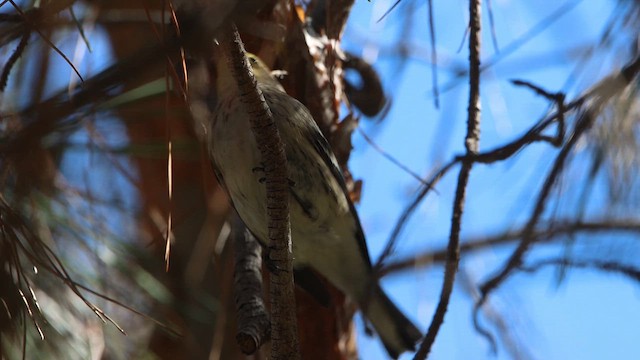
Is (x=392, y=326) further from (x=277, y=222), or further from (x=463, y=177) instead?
(x=277, y=222)

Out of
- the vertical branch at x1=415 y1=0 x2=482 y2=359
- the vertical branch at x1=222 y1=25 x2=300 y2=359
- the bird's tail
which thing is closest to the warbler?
the bird's tail

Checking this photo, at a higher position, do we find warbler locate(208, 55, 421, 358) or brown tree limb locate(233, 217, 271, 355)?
warbler locate(208, 55, 421, 358)

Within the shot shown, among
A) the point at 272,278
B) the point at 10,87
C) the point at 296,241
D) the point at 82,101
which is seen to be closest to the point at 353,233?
the point at 296,241

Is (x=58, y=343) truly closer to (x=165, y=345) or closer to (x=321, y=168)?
(x=165, y=345)

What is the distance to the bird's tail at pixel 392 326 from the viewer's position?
2445mm

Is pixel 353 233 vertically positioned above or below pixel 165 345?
above

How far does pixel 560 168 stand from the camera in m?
1.33

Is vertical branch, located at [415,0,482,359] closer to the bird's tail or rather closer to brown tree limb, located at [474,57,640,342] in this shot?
brown tree limb, located at [474,57,640,342]

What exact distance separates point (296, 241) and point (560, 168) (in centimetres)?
107

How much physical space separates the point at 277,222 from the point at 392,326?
42.5 inches

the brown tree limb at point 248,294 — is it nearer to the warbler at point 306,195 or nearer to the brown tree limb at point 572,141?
the warbler at point 306,195

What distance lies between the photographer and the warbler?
6.86 ft

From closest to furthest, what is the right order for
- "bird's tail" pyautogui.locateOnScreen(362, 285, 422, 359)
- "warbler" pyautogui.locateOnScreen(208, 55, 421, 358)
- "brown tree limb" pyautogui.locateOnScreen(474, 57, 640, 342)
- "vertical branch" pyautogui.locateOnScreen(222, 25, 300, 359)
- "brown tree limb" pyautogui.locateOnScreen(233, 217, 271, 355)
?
"brown tree limb" pyautogui.locateOnScreen(474, 57, 640, 342) < "vertical branch" pyautogui.locateOnScreen(222, 25, 300, 359) < "brown tree limb" pyautogui.locateOnScreen(233, 217, 271, 355) < "warbler" pyautogui.locateOnScreen(208, 55, 421, 358) < "bird's tail" pyautogui.locateOnScreen(362, 285, 422, 359)

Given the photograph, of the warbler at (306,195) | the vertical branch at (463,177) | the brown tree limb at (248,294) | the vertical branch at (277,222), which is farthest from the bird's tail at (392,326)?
the vertical branch at (277,222)
